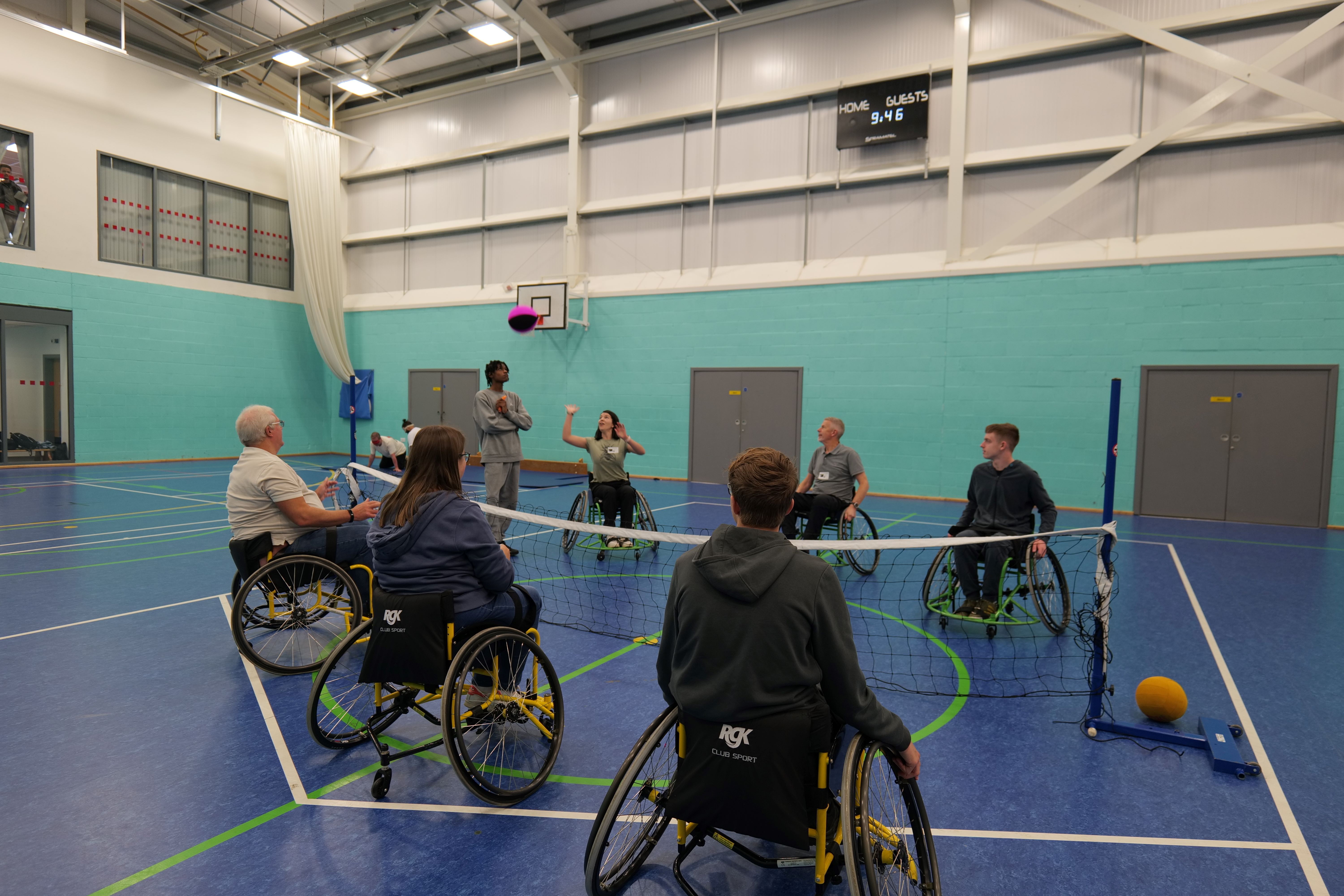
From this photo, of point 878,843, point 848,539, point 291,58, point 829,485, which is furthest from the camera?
point 291,58

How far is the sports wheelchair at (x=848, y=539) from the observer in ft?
20.7

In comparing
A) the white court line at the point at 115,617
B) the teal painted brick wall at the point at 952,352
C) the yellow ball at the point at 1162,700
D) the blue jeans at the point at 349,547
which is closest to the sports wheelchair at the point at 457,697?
the blue jeans at the point at 349,547

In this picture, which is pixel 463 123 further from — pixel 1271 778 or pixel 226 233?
pixel 1271 778

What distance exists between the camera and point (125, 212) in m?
14.3

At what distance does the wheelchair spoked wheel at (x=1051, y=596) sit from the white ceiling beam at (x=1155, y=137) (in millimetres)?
6961

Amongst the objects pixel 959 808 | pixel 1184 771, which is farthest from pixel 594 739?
pixel 1184 771

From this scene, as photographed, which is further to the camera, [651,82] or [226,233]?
[226,233]

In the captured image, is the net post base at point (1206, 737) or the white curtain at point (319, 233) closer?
the net post base at point (1206, 737)

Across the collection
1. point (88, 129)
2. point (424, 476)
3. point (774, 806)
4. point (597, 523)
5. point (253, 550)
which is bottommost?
→ point (597, 523)

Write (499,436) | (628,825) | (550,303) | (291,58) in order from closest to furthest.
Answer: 1. (628,825)
2. (499,436)
3. (291,58)
4. (550,303)

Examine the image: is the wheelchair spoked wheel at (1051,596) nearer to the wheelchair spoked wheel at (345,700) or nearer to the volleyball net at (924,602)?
the volleyball net at (924,602)

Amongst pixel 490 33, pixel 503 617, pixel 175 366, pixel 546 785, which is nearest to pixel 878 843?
pixel 546 785

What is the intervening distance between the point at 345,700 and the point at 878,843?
2.54 metres

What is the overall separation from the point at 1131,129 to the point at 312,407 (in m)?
16.8
